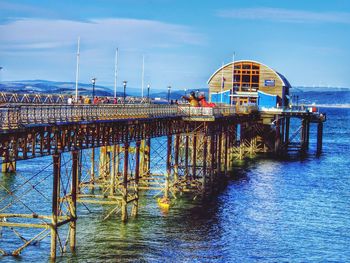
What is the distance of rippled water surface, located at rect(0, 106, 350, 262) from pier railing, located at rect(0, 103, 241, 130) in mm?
7411

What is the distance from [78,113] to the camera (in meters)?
42.8

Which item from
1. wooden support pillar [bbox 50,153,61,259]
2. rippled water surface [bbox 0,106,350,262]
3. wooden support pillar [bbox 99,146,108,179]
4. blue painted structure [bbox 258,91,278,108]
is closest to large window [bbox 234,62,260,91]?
blue painted structure [bbox 258,91,278,108]

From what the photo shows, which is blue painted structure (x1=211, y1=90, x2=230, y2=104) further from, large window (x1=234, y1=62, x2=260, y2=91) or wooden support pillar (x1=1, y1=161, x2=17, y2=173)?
wooden support pillar (x1=1, y1=161, x2=17, y2=173)

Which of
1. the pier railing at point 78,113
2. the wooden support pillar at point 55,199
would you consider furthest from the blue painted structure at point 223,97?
the wooden support pillar at point 55,199

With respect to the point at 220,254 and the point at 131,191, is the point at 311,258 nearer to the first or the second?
the point at 220,254

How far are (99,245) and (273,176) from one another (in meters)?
41.6

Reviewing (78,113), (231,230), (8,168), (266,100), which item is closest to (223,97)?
(266,100)

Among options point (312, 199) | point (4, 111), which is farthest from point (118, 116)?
point (312, 199)

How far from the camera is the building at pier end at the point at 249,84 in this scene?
116m

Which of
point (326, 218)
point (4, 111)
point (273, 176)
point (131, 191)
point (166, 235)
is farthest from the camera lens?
point (273, 176)

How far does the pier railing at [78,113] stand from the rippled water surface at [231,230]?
741cm

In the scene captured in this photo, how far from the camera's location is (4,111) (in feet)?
114

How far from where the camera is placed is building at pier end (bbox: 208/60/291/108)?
116 meters

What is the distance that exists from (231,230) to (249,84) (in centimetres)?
6899
